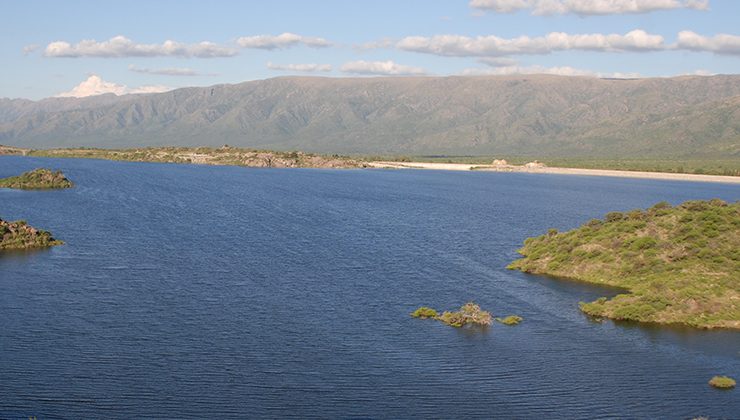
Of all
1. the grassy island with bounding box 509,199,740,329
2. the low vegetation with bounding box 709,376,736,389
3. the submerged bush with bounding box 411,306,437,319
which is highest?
the grassy island with bounding box 509,199,740,329

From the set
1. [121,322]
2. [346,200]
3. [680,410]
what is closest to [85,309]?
[121,322]

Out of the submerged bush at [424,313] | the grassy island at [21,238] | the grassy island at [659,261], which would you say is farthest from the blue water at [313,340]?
the grassy island at [21,238]

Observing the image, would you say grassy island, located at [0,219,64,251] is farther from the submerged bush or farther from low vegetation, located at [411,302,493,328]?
low vegetation, located at [411,302,493,328]

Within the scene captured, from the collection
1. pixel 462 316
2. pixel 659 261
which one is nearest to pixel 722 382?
pixel 462 316

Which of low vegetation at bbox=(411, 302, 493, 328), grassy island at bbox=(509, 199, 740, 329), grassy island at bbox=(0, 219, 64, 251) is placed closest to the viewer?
low vegetation at bbox=(411, 302, 493, 328)

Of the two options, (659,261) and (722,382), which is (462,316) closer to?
(722,382)

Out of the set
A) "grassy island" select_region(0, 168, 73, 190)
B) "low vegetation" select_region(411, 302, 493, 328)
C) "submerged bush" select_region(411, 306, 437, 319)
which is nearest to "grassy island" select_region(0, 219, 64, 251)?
"submerged bush" select_region(411, 306, 437, 319)

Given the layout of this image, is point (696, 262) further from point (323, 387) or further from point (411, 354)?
point (323, 387)
